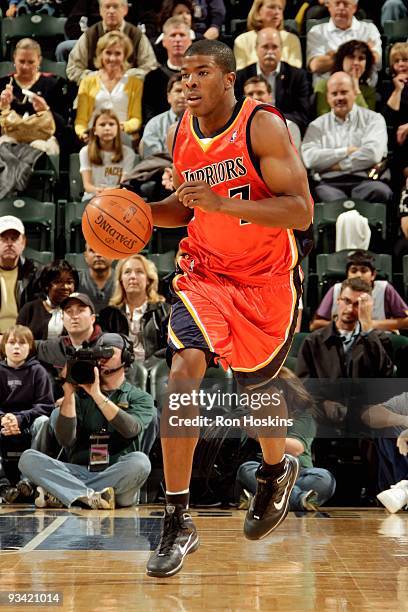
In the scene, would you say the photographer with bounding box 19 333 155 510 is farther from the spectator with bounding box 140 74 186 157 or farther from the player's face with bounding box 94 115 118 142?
the spectator with bounding box 140 74 186 157

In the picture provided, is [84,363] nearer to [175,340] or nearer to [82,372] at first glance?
[82,372]

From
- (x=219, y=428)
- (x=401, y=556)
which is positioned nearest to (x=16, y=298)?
(x=219, y=428)

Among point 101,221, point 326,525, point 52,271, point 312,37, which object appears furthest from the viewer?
point 312,37

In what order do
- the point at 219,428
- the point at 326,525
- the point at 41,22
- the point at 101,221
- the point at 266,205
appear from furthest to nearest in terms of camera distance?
the point at 41,22
the point at 219,428
the point at 326,525
the point at 101,221
the point at 266,205

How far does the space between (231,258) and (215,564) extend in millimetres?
1287

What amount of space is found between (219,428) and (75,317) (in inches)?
50.7

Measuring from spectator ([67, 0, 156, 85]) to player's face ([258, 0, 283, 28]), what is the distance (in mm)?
1169

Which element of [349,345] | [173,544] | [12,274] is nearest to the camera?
[173,544]

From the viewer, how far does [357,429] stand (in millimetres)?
6145

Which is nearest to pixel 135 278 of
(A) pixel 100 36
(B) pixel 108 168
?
(B) pixel 108 168

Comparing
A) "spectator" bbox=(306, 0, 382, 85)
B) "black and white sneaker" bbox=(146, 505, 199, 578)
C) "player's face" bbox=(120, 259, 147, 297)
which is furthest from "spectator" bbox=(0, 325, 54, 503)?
"spectator" bbox=(306, 0, 382, 85)

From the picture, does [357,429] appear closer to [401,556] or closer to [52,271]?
[401,556]

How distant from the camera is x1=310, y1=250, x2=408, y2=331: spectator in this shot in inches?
270

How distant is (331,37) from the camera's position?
9.20 meters
